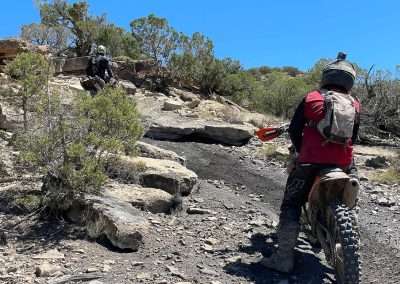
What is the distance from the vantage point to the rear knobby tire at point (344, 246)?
350cm

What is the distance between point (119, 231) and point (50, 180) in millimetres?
1059

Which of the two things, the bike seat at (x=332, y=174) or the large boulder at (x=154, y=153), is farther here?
the large boulder at (x=154, y=153)

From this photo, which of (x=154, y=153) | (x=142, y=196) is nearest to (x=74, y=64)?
(x=154, y=153)

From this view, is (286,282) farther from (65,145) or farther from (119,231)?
(65,145)

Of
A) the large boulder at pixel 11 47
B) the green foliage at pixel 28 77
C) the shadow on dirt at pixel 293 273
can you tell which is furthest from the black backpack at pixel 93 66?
the shadow on dirt at pixel 293 273

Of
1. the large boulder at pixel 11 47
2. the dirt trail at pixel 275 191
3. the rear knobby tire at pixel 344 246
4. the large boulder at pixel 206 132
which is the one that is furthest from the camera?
the large boulder at pixel 11 47

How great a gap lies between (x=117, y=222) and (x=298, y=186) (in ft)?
5.32

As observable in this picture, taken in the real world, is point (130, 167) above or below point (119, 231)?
above

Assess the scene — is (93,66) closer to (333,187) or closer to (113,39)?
(113,39)

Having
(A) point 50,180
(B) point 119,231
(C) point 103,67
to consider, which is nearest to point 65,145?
(A) point 50,180

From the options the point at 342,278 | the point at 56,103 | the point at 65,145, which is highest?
the point at 56,103

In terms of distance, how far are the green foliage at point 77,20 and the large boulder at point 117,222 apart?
62.5ft

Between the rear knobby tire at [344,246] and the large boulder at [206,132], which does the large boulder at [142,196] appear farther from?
the large boulder at [206,132]

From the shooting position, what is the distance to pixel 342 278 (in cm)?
360
